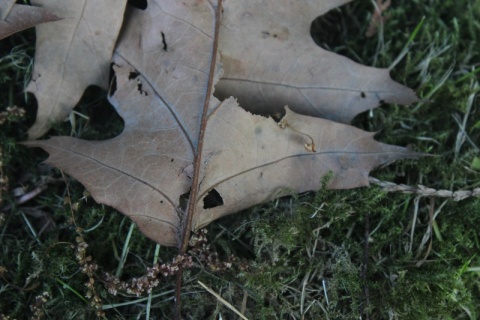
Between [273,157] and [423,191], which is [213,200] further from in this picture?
[423,191]

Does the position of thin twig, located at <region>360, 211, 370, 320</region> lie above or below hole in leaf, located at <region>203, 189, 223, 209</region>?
below

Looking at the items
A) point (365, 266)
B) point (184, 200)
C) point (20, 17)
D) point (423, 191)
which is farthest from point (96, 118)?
point (423, 191)

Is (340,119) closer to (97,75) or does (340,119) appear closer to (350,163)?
(350,163)

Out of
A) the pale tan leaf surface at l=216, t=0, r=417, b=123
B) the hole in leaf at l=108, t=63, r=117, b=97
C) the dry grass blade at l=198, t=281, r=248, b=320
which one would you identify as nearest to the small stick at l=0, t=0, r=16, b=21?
the hole in leaf at l=108, t=63, r=117, b=97

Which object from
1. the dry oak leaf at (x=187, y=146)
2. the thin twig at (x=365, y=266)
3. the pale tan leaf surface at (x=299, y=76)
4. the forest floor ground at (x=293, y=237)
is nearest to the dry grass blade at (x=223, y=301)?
the forest floor ground at (x=293, y=237)

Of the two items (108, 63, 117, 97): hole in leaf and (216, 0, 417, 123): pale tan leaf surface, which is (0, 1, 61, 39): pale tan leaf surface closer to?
(108, 63, 117, 97): hole in leaf

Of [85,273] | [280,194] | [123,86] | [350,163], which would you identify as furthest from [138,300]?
[350,163]
